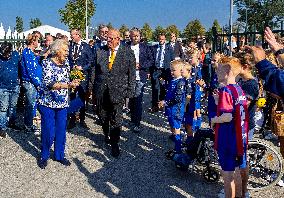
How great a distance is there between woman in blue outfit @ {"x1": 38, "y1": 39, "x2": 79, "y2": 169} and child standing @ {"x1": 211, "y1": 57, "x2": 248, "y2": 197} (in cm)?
270

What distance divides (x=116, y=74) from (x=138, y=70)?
197cm

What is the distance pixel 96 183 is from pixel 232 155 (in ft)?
6.81

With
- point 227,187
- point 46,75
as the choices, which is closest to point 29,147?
point 46,75

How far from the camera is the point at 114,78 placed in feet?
21.3

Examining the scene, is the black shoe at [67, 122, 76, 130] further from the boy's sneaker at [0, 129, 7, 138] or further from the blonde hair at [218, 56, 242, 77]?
the blonde hair at [218, 56, 242, 77]

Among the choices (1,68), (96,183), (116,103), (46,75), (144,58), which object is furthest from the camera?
(144,58)

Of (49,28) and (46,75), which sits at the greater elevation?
(49,28)

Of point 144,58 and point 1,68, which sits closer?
point 1,68

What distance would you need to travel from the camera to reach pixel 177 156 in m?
5.70

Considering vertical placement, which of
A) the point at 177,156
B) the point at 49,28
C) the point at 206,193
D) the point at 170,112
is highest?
the point at 49,28

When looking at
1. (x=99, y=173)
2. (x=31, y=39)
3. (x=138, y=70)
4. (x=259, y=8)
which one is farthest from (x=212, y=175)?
Answer: (x=259, y=8)

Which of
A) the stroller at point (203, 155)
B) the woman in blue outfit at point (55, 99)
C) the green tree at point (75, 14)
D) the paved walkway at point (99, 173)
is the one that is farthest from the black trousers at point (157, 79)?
the green tree at point (75, 14)

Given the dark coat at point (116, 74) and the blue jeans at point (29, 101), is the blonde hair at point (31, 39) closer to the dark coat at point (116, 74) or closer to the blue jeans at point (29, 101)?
the blue jeans at point (29, 101)

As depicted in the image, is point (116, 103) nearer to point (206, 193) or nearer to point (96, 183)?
point (96, 183)
